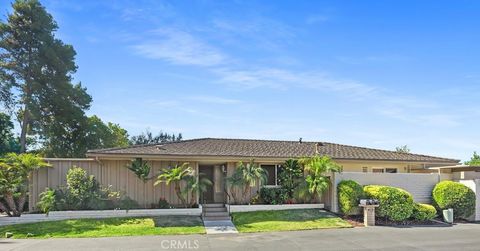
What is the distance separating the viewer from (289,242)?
1441 centimetres

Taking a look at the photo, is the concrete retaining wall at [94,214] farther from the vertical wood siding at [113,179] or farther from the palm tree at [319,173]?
the palm tree at [319,173]

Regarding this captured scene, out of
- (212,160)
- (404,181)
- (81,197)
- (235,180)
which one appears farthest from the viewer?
(212,160)

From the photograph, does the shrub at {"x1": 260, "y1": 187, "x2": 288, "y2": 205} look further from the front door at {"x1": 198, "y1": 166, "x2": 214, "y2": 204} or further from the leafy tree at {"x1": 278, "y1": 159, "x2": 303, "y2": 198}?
the front door at {"x1": 198, "y1": 166, "x2": 214, "y2": 204}

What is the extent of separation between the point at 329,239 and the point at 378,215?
5119 millimetres

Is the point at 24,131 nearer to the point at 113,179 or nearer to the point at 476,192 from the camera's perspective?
the point at 113,179

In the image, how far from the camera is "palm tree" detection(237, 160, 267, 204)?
796 inches

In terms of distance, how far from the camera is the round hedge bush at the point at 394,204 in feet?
61.3

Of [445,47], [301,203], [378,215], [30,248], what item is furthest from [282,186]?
[30,248]

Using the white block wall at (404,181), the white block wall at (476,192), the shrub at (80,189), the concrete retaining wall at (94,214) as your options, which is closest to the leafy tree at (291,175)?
the white block wall at (404,181)

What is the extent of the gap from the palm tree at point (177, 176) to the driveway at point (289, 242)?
456 centimetres

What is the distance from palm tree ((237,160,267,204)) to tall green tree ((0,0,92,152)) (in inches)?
773

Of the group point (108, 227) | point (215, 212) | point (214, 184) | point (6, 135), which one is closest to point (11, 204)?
point (108, 227)

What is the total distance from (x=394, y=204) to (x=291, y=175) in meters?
5.24

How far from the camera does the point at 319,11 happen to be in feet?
47.5
